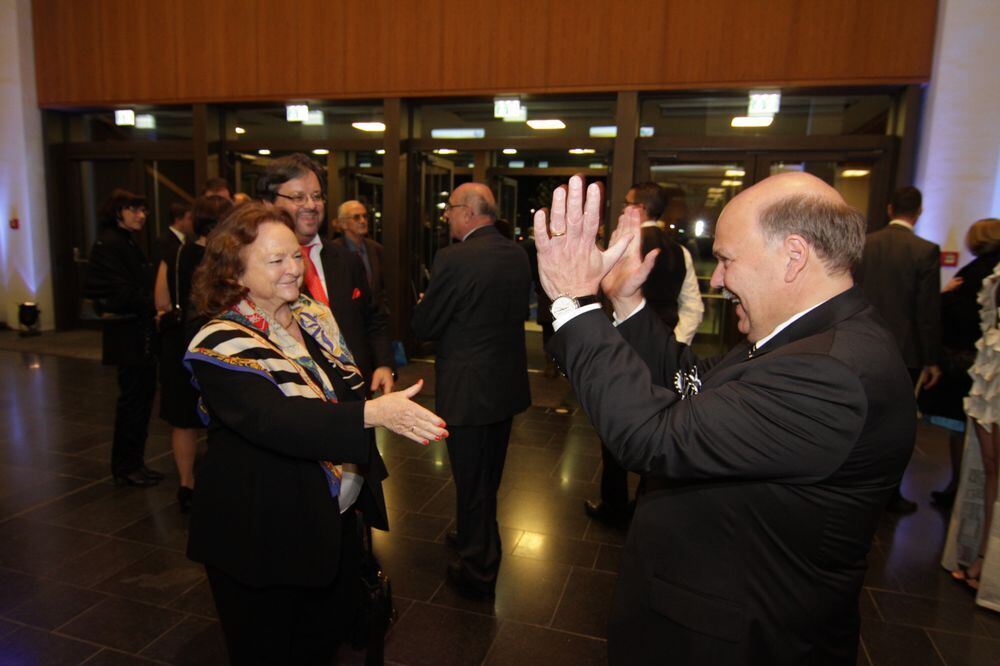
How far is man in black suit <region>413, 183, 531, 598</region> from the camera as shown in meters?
2.88

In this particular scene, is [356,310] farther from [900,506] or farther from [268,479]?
[900,506]

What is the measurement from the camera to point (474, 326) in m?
2.91

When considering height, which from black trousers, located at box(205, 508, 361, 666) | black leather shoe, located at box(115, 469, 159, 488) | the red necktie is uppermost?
the red necktie

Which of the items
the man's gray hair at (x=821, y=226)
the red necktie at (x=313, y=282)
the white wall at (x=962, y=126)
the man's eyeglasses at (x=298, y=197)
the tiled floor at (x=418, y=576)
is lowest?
the tiled floor at (x=418, y=576)

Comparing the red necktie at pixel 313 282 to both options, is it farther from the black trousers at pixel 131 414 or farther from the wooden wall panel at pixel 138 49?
the wooden wall panel at pixel 138 49

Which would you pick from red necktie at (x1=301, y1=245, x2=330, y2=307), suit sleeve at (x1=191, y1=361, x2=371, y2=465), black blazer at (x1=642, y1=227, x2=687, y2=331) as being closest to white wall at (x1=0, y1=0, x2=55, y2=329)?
red necktie at (x1=301, y1=245, x2=330, y2=307)

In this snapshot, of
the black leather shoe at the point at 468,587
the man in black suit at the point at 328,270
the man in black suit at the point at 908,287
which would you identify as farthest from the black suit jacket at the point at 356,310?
the man in black suit at the point at 908,287

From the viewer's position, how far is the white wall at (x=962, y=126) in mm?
5438

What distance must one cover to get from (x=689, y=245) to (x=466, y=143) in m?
2.82

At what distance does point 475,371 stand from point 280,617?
1.34 metres

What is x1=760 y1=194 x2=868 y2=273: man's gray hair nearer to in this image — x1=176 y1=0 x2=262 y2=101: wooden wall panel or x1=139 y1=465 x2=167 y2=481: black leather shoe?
x1=139 y1=465 x2=167 y2=481: black leather shoe

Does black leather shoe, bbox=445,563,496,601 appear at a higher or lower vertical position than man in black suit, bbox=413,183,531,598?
lower

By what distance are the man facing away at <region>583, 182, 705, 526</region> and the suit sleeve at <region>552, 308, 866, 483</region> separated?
2469mm

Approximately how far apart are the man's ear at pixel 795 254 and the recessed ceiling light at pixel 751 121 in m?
5.96
